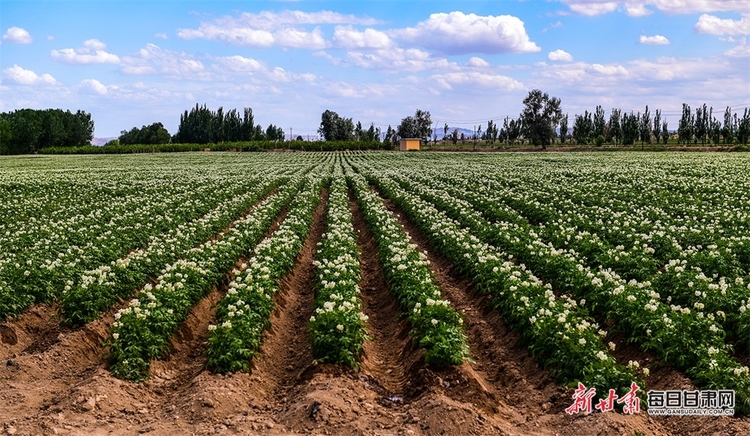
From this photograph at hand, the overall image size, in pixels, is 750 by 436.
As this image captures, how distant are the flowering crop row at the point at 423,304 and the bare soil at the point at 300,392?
0.81 feet

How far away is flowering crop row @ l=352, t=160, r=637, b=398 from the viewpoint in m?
7.61

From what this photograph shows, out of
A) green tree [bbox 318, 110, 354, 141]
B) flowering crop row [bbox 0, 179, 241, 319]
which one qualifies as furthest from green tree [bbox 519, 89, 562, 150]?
flowering crop row [bbox 0, 179, 241, 319]

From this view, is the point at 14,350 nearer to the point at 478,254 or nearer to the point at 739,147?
the point at 478,254

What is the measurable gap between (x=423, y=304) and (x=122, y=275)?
637 cm

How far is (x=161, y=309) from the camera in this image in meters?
9.70

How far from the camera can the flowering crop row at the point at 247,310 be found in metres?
8.45

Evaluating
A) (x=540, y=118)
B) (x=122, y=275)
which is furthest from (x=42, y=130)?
(x=122, y=275)

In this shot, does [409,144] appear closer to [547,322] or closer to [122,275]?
[122,275]

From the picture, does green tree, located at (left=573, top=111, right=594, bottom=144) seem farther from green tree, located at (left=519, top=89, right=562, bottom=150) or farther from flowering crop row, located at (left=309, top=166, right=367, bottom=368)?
flowering crop row, located at (left=309, top=166, right=367, bottom=368)

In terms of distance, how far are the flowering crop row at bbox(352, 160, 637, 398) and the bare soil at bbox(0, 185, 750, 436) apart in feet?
0.86

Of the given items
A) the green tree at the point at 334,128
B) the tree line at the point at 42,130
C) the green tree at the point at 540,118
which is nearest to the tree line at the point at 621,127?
the green tree at the point at 540,118

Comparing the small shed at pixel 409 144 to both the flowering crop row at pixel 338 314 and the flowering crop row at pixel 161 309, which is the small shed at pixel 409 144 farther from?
the flowering crop row at pixel 338 314

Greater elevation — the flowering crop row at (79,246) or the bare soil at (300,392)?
the flowering crop row at (79,246)

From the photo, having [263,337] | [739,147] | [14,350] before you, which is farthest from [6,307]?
[739,147]
